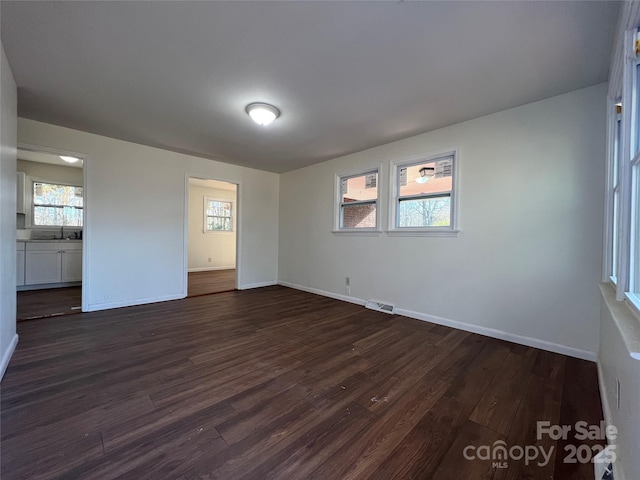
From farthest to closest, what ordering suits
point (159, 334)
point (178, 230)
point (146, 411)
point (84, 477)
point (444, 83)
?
point (178, 230), point (159, 334), point (444, 83), point (146, 411), point (84, 477)

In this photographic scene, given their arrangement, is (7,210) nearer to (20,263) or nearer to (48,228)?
(20,263)

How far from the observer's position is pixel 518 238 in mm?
2660

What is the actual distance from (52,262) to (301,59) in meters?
6.10

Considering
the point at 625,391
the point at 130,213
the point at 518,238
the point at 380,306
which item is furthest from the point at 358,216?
the point at 130,213

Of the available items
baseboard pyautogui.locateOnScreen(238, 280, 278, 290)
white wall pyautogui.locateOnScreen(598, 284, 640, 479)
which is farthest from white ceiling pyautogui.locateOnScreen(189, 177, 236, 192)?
white wall pyautogui.locateOnScreen(598, 284, 640, 479)

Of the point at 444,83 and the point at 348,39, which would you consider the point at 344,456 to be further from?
the point at 444,83

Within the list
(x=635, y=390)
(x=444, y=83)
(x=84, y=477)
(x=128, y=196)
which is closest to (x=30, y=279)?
(x=128, y=196)

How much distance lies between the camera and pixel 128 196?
153 inches

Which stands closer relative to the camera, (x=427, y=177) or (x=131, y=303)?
(x=427, y=177)

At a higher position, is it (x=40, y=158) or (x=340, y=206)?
(x=40, y=158)

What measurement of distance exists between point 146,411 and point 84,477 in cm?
44

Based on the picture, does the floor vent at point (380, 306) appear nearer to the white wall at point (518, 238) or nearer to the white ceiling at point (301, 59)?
the white wall at point (518, 238)

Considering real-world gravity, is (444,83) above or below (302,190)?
above

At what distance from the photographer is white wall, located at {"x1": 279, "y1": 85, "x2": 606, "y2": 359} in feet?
7.59
